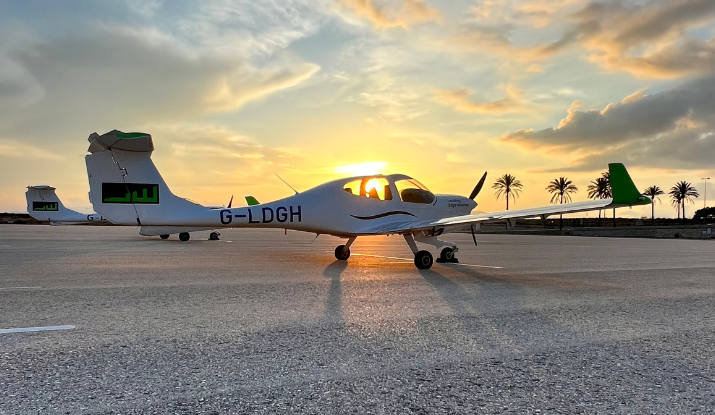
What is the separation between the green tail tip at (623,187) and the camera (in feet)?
30.5

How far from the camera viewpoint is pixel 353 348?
4367 millimetres

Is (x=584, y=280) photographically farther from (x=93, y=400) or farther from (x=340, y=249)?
(x=93, y=400)

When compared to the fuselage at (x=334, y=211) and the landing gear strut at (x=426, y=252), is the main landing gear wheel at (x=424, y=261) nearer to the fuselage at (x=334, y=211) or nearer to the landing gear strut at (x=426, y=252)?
the landing gear strut at (x=426, y=252)

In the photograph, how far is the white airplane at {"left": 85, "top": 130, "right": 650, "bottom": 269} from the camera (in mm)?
12617

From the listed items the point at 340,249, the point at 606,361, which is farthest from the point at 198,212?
the point at 606,361

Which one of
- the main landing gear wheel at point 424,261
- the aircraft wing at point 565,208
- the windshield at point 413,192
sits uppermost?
the windshield at point 413,192

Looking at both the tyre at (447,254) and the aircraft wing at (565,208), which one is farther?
the tyre at (447,254)

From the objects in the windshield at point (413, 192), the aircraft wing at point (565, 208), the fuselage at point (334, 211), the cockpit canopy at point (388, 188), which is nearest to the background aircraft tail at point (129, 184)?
the fuselage at point (334, 211)

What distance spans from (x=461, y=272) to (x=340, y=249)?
14.9 feet

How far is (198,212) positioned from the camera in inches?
509

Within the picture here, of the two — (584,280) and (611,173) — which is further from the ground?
(611,173)

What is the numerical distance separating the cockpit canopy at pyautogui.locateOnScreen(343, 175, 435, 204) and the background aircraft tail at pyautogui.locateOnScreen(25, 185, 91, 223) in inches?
1748

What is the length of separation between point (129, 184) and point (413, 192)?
7951 mm

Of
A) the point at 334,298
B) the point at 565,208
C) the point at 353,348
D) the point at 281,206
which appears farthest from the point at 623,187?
the point at 281,206
